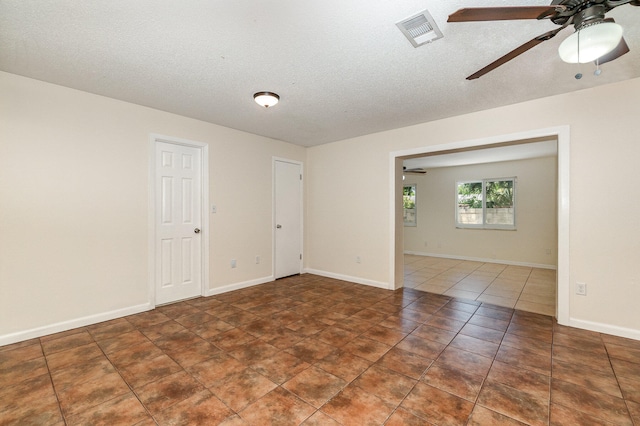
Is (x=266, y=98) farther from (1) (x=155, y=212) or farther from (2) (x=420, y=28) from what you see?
(1) (x=155, y=212)

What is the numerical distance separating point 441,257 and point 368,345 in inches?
229

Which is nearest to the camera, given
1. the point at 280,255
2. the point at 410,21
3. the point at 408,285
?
the point at 410,21

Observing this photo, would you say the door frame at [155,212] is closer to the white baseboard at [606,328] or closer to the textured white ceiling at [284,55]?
the textured white ceiling at [284,55]

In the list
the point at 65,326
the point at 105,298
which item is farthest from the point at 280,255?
the point at 65,326

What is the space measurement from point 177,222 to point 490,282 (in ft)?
17.1

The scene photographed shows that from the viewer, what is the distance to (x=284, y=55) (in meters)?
2.35

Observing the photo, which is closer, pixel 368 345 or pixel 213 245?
pixel 368 345

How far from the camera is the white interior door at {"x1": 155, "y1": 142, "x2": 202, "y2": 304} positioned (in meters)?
3.68

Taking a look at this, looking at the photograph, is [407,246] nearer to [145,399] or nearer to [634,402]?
[634,402]

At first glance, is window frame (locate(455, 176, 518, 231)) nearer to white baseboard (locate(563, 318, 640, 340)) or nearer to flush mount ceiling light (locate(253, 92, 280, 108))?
white baseboard (locate(563, 318, 640, 340))

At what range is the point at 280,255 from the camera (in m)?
5.18

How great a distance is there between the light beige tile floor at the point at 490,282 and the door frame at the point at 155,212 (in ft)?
10.8

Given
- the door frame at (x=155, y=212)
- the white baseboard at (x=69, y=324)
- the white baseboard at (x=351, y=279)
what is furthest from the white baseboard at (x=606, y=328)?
the white baseboard at (x=69, y=324)

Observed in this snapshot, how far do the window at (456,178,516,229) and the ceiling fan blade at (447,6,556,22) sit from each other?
6.24 m
